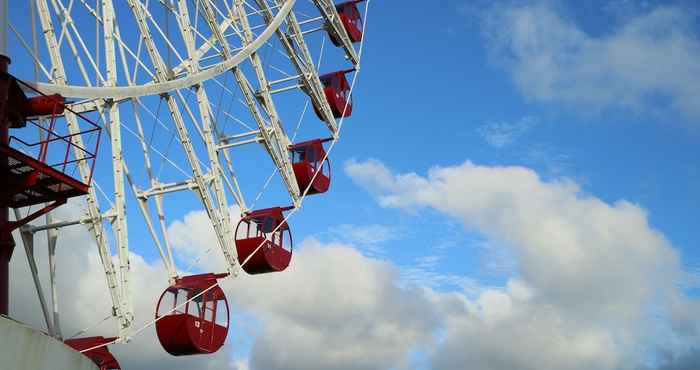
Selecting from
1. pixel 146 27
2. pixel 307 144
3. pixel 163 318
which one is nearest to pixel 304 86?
pixel 307 144

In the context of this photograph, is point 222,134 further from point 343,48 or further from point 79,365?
point 79,365

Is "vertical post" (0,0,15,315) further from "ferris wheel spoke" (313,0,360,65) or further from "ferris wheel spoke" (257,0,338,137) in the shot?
"ferris wheel spoke" (313,0,360,65)

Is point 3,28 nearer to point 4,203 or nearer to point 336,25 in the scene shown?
point 4,203

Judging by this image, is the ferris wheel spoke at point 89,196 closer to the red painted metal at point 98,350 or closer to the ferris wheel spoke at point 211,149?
the red painted metal at point 98,350

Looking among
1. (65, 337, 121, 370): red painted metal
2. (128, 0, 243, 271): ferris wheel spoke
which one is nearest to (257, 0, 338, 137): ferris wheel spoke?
(128, 0, 243, 271): ferris wheel spoke

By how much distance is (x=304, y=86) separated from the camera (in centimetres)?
3212

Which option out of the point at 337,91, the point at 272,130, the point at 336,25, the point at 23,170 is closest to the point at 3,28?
the point at 23,170

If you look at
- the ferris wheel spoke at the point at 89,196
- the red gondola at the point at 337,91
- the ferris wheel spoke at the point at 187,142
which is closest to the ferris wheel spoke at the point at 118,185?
the ferris wheel spoke at the point at 89,196

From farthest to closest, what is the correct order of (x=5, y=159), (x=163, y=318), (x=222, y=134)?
(x=222, y=134), (x=163, y=318), (x=5, y=159)

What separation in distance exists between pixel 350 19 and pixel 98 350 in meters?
18.2

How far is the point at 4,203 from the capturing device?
17.5 m

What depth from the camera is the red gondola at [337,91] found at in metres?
34.0

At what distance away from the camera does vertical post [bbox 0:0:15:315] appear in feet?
55.2

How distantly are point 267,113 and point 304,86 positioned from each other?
3.18m
